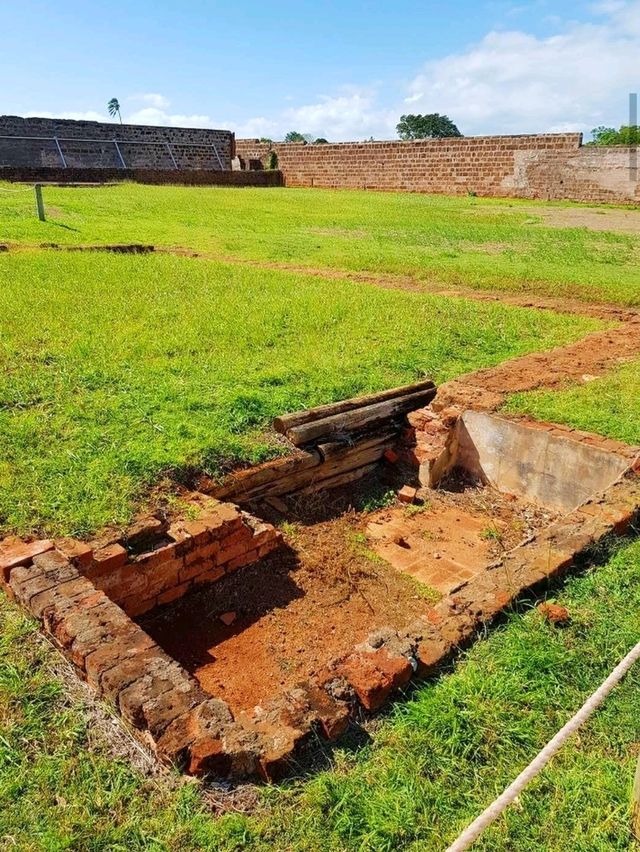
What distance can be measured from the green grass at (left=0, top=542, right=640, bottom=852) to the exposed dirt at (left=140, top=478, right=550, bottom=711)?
2.57 feet

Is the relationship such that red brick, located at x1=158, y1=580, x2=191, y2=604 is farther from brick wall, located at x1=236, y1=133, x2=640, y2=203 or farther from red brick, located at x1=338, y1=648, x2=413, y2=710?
brick wall, located at x1=236, y1=133, x2=640, y2=203

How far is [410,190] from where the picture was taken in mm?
25688

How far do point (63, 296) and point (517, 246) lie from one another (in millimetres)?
9076

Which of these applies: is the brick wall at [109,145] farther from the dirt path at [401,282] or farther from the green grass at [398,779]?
the green grass at [398,779]

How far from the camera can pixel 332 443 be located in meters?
5.12

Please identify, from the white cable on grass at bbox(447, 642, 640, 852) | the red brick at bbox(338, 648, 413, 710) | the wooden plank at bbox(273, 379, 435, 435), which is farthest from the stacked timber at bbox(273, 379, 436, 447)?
the white cable on grass at bbox(447, 642, 640, 852)

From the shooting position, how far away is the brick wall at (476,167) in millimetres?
20953

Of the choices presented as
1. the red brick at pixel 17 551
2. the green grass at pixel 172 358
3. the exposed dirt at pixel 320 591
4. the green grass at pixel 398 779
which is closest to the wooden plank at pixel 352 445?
the exposed dirt at pixel 320 591

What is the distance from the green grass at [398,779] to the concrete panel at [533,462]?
216 cm

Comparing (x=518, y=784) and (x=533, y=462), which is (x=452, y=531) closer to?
(x=533, y=462)

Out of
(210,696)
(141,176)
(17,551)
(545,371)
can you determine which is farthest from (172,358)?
(141,176)

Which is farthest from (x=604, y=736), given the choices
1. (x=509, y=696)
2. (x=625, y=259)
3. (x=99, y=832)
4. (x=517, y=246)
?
(x=517, y=246)

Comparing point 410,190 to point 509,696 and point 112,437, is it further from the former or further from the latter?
point 509,696

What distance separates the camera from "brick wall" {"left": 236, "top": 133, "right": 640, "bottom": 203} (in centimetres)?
2095
